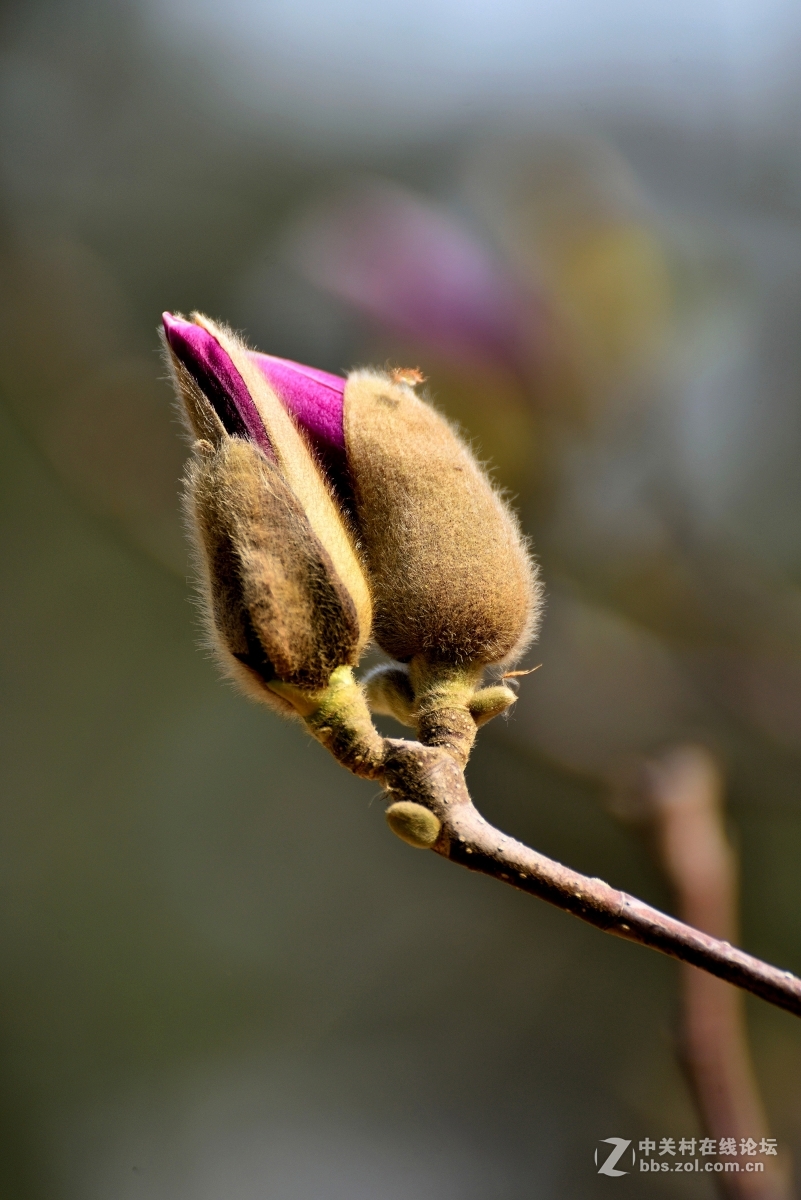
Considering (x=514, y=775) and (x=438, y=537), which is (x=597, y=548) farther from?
(x=438, y=537)

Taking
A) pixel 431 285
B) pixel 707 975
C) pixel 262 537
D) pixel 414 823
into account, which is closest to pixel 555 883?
pixel 414 823

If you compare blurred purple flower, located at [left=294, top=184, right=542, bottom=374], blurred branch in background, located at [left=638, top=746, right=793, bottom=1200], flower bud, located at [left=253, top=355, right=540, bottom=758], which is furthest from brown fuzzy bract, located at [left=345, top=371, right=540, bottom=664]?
blurred purple flower, located at [left=294, top=184, right=542, bottom=374]

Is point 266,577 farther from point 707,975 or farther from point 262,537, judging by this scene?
point 707,975

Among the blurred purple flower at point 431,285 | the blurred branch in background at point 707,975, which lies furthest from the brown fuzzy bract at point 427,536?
the blurred purple flower at point 431,285
